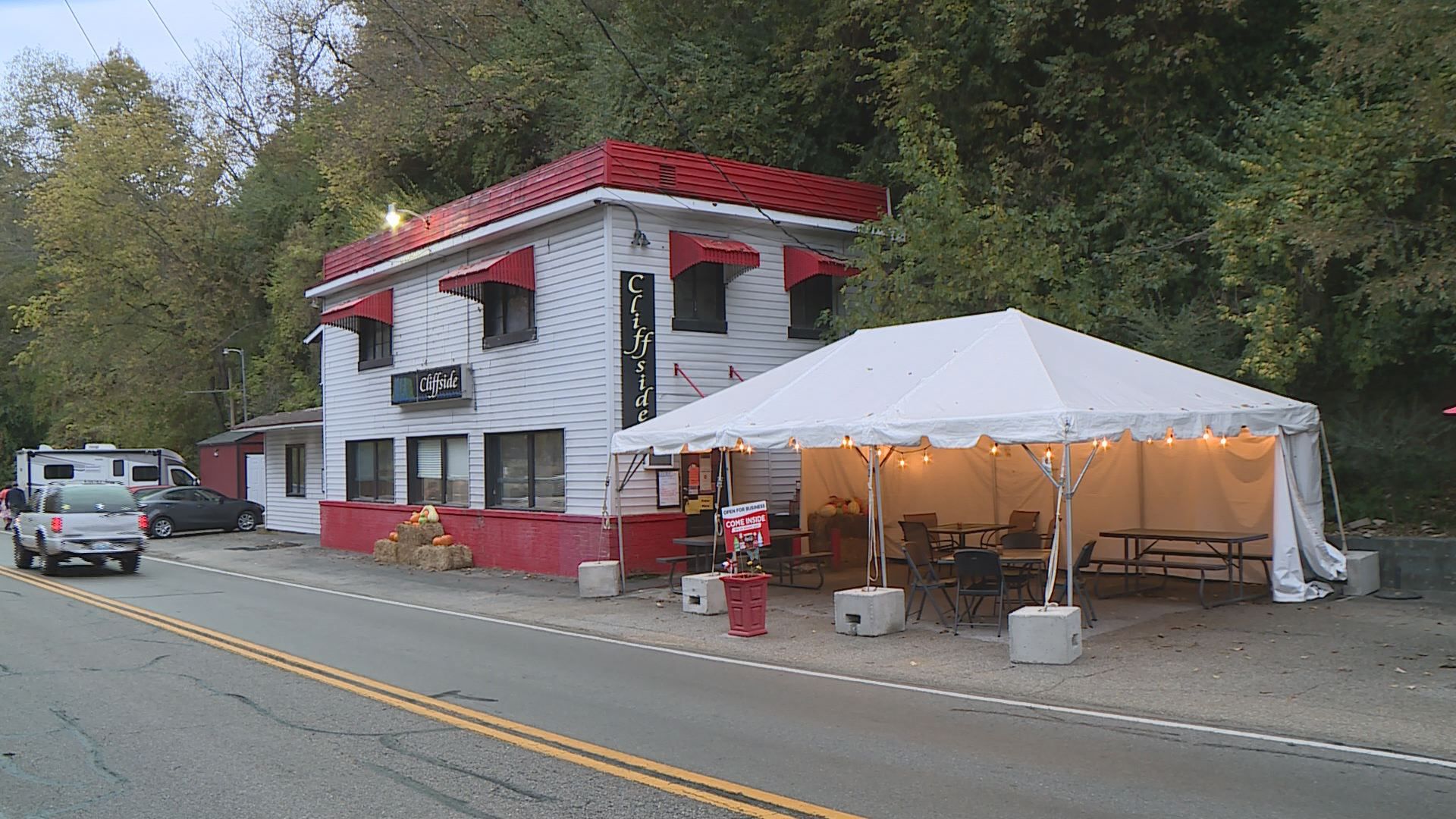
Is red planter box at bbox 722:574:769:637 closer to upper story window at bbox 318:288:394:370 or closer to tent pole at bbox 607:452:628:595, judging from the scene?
tent pole at bbox 607:452:628:595

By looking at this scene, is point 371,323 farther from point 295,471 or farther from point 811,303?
point 811,303

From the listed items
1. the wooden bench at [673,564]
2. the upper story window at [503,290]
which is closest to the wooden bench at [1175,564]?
the wooden bench at [673,564]

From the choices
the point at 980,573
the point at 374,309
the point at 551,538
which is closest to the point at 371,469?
the point at 374,309

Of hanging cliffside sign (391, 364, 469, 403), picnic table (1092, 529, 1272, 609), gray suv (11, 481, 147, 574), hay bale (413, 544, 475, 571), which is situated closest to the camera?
picnic table (1092, 529, 1272, 609)

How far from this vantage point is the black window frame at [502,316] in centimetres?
1980

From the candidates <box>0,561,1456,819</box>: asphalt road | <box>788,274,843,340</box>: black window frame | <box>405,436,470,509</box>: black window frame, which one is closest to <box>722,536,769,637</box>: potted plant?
<box>0,561,1456,819</box>: asphalt road

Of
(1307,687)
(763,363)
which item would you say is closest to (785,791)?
(1307,687)

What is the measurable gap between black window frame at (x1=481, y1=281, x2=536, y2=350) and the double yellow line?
8.65m

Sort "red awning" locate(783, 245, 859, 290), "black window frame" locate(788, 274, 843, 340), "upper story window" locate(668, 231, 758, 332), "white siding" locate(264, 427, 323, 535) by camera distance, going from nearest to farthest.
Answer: "upper story window" locate(668, 231, 758, 332), "red awning" locate(783, 245, 859, 290), "black window frame" locate(788, 274, 843, 340), "white siding" locate(264, 427, 323, 535)

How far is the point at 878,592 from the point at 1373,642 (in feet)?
16.1

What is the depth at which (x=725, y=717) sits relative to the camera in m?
8.32

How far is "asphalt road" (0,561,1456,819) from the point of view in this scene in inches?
242

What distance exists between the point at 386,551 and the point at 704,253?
9420 mm

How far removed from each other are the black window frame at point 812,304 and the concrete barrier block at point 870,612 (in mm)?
8440
